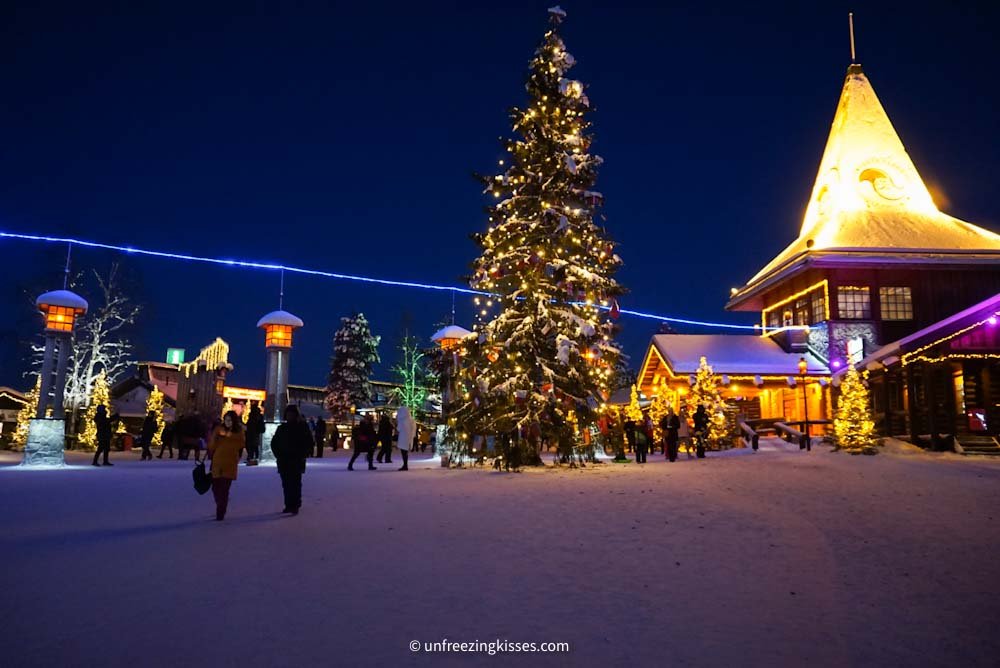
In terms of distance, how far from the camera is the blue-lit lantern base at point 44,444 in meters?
17.5

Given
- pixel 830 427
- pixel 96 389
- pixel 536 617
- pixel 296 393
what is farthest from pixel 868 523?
pixel 296 393

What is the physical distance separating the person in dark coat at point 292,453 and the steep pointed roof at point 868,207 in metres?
24.6

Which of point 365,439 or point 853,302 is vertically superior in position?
point 853,302

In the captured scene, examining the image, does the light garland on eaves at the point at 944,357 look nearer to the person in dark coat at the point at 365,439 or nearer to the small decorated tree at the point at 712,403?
the small decorated tree at the point at 712,403

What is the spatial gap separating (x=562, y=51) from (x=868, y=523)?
13651mm

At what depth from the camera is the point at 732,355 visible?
28.6m

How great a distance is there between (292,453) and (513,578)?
4673 millimetres

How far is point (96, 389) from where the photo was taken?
28641 millimetres

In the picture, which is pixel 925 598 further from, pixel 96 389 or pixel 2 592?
pixel 96 389

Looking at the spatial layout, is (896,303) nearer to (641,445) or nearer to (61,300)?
(641,445)

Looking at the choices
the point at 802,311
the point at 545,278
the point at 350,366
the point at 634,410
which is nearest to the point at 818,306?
the point at 802,311

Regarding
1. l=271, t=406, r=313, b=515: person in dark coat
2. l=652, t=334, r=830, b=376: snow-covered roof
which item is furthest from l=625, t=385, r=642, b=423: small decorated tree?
l=271, t=406, r=313, b=515: person in dark coat

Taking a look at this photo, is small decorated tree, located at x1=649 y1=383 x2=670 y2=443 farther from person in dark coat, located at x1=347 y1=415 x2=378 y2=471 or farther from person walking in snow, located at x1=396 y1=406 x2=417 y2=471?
person in dark coat, located at x1=347 y1=415 x2=378 y2=471

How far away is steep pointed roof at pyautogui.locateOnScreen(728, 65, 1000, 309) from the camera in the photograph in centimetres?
2839
